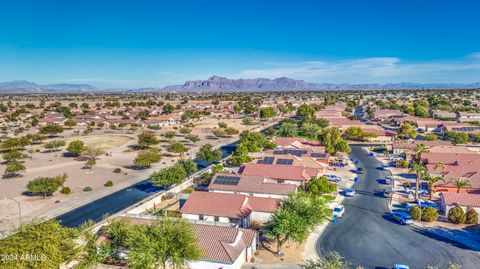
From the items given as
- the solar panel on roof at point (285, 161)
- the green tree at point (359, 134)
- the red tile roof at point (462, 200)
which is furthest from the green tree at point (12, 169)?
the green tree at point (359, 134)

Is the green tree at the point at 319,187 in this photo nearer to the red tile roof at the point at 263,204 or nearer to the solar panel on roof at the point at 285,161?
the red tile roof at the point at 263,204

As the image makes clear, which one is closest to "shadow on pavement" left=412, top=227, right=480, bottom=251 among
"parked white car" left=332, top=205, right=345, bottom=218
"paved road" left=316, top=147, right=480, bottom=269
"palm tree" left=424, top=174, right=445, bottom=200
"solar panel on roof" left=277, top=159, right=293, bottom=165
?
"paved road" left=316, top=147, right=480, bottom=269

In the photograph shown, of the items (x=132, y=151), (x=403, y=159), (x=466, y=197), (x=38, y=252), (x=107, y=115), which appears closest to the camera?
(x=38, y=252)

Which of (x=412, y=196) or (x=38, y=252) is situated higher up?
(x=38, y=252)

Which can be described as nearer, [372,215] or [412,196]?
[372,215]

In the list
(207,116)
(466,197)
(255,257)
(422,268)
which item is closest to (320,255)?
(255,257)

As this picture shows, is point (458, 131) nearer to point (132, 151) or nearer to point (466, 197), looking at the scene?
point (466, 197)
